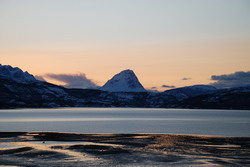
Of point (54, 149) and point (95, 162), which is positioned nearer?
point (95, 162)

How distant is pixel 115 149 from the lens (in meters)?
71.8

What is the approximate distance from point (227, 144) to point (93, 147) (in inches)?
1233

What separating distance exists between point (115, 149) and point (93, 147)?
19.8 ft

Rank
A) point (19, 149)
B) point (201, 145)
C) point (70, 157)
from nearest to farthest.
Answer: point (70, 157) < point (19, 149) < point (201, 145)

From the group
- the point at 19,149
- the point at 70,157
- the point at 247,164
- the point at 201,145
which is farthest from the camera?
the point at 201,145

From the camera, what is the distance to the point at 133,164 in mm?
55812

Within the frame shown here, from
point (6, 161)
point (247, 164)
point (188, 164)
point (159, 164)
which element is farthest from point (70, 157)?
point (247, 164)

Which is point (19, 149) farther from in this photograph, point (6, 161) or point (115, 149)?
point (115, 149)

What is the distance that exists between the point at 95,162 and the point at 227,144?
36045mm

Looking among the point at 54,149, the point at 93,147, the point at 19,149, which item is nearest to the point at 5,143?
the point at 19,149

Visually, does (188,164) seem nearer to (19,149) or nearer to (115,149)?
(115,149)

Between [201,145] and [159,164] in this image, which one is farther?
[201,145]


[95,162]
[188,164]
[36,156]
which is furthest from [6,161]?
[188,164]

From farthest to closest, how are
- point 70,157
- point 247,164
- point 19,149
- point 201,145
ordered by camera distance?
1. point 201,145
2. point 19,149
3. point 70,157
4. point 247,164
